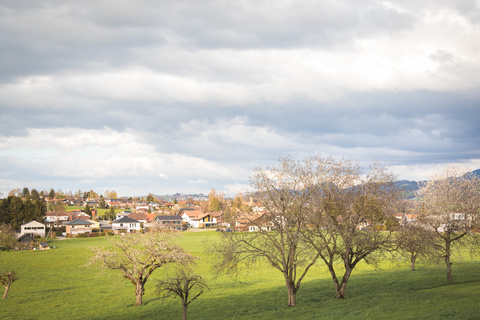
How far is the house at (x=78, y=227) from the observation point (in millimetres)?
139125

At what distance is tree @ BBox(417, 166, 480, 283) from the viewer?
Answer: 33.4 meters

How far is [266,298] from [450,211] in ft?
67.3

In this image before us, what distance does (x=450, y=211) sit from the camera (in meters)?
34.8

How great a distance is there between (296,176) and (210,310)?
50.5ft

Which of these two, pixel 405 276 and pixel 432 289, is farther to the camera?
pixel 405 276

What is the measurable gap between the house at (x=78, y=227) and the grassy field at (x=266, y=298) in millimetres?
87864

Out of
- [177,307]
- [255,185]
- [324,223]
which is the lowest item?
[177,307]

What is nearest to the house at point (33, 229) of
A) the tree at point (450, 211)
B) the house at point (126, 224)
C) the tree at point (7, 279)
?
the house at point (126, 224)

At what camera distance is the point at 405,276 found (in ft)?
140

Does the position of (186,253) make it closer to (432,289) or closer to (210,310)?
(210,310)

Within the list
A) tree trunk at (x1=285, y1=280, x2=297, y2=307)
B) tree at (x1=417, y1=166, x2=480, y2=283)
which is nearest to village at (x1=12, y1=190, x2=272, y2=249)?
tree trunk at (x1=285, y1=280, x2=297, y2=307)

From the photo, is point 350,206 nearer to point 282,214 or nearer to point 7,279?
point 282,214

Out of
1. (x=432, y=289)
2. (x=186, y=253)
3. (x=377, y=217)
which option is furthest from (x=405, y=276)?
(x=186, y=253)

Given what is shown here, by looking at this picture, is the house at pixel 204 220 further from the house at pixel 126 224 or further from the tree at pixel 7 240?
the tree at pixel 7 240
